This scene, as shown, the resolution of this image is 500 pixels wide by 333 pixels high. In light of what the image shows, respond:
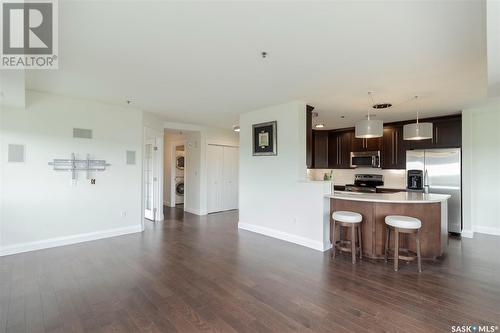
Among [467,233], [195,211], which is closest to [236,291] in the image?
[195,211]

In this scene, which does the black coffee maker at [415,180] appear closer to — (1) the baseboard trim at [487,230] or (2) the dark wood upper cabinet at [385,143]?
(2) the dark wood upper cabinet at [385,143]

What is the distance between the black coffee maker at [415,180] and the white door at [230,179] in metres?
4.68

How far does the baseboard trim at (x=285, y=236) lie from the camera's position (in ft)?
13.7

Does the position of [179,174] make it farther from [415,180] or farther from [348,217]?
[415,180]

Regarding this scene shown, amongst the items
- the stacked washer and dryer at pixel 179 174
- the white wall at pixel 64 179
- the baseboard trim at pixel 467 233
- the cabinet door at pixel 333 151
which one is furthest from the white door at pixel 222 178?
the baseboard trim at pixel 467 233

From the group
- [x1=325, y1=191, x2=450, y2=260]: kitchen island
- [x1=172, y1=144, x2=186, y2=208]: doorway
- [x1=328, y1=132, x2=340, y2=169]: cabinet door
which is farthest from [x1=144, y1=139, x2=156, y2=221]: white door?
[x1=328, y1=132, x2=340, y2=169]: cabinet door

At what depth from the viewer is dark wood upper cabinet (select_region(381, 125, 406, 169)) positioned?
5.97m

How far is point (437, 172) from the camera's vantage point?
5379 mm

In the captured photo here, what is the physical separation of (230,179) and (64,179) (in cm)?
435

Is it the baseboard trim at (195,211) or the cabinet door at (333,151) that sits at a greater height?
the cabinet door at (333,151)

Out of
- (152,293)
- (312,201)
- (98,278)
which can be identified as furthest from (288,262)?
(98,278)

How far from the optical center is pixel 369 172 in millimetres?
6910

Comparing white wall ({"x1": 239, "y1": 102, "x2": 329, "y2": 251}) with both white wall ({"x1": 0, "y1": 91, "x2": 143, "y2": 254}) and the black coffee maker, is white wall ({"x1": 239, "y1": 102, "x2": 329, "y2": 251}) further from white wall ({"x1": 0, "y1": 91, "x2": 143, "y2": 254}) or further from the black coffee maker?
the black coffee maker

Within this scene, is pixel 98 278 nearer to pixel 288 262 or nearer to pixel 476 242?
pixel 288 262
